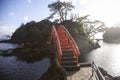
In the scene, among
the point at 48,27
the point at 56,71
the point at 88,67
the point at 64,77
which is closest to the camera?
the point at 64,77

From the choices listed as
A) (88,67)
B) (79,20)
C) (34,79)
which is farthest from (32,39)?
(88,67)

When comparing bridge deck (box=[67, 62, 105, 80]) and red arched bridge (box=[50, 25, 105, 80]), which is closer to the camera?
bridge deck (box=[67, 62, 105, 80])

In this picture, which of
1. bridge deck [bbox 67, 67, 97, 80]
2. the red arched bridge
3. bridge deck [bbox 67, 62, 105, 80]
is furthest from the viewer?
the red arched bridge

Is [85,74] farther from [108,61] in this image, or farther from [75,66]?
[108,61]

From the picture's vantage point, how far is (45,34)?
6059 centimetres

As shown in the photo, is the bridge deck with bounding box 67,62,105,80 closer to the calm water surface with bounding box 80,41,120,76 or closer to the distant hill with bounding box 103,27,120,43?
the calm water surface with bounding box 80,41,120,76

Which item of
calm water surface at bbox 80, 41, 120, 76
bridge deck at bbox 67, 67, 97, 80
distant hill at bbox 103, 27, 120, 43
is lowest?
calm water surface at bbox 80, 41, 120, 76

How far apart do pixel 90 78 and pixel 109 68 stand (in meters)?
22.5

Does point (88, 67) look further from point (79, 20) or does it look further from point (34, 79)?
point (79, 20)

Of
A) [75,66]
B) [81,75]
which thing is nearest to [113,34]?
[75,66]

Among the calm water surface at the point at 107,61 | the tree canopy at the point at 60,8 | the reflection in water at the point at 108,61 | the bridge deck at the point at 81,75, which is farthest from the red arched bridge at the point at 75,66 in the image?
the tree canopy at the point at 60,8

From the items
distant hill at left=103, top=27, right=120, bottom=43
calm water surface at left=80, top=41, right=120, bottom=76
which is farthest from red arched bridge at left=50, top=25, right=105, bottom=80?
distant hill at left=103, top=27, right=120, bottom=43

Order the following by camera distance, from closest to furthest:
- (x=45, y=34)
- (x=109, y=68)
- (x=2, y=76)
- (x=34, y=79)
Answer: (x=34, y=79)
(x=2, y=76)
(x=109, y=68)
(x=45, y=34)

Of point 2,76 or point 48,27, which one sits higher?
point 48,27
